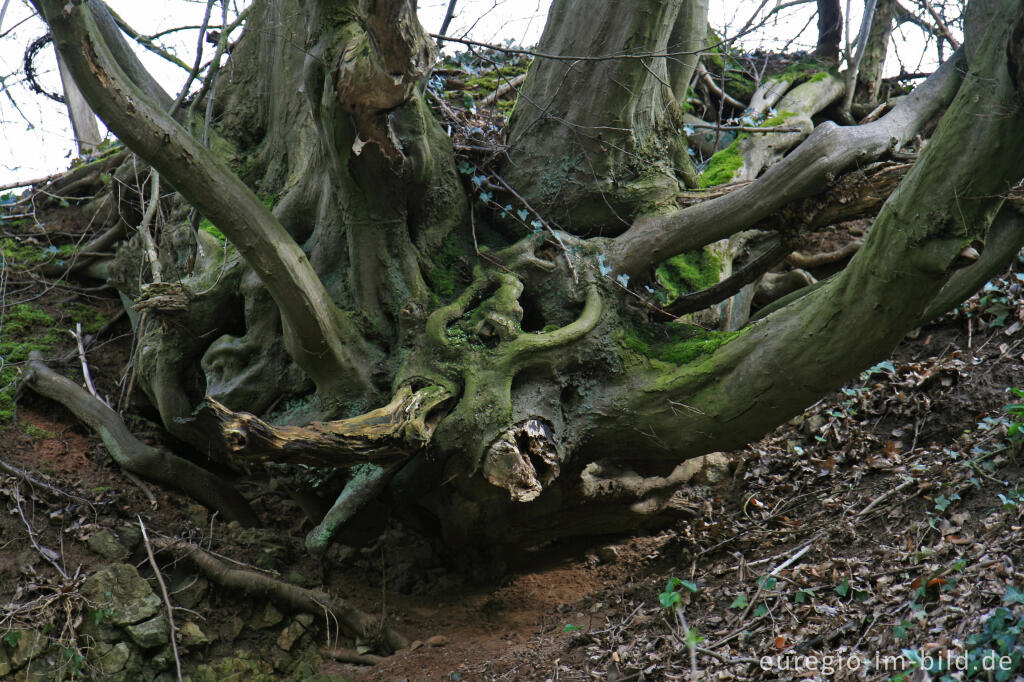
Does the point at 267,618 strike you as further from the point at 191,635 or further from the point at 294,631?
the point at 191,635

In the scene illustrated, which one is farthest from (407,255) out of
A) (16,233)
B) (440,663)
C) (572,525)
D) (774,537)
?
(16,233)

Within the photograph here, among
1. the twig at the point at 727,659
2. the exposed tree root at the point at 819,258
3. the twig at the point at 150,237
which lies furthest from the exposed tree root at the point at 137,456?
the exposed tree root at the point at 819,258

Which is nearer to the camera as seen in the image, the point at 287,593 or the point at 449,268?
the point at 287,593

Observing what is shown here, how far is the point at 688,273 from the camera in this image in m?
5.52

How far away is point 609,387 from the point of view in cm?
459

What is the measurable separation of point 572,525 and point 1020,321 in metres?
3.78

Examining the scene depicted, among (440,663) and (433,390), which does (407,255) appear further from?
(440,663)

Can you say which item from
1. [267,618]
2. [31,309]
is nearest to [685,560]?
[267,618]

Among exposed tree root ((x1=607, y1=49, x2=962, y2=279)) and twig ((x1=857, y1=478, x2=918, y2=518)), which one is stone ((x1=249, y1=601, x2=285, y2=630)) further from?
twig ((x1=857, y1=478, x2=918, y2=518))

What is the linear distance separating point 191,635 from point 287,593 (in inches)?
24.0

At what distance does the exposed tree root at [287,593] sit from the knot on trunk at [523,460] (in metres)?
1.54

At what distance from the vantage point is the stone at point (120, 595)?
14.4 ft

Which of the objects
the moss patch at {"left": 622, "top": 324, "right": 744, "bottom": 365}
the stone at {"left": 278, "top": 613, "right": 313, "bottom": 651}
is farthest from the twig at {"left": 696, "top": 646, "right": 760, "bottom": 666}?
Answer: the stone at {"left": 278, "top": 613, "right": 313, "bottom": 651}

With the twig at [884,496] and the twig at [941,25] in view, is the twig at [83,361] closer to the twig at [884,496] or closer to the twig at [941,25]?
the twig at [884,496]
